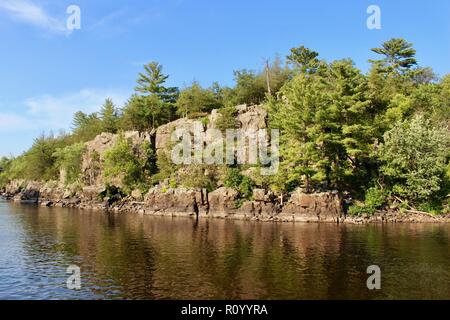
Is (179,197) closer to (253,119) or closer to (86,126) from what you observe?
(253,119)

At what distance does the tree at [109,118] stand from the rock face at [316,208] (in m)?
63.7

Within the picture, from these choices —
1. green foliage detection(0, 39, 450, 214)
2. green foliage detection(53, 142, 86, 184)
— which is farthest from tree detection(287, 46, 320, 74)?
green foliage detection(53, 142, 86, 184)

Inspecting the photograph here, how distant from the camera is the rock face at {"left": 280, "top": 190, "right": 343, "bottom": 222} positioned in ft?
176

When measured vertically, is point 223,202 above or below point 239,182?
below

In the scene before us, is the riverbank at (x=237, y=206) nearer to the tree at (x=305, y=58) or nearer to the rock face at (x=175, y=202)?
the rock face at (x=175, y=202)

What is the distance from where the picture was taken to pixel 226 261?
29359 millimetres

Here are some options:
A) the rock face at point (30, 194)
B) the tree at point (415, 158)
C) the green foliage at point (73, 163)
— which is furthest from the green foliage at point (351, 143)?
the rock face at point (30, 194)

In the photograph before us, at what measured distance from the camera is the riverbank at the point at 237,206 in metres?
53.2

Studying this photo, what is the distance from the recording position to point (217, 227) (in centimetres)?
4872

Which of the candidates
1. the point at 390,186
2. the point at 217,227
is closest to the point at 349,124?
the point at 390,186

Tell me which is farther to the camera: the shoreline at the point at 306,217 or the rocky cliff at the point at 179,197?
the rocky cliff at the point at 179,197

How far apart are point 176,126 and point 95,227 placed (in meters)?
41.1

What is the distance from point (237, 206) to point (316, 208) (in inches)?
488

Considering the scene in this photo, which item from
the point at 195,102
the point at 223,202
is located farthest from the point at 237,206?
the point at 195,102
